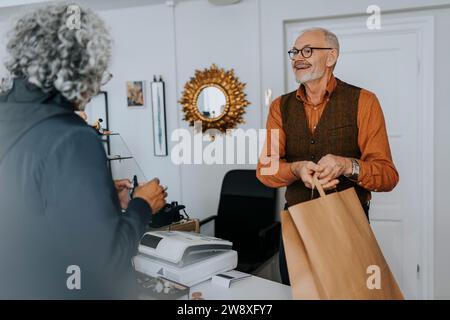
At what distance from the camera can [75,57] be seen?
62cm

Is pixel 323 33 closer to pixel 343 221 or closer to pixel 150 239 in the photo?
pixel 343 221

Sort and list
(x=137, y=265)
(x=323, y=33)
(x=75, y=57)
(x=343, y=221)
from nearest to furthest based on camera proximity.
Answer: (x=75, y=57) → (x=343, y=221) → (x=137, y=265) → (x=323, y=33)

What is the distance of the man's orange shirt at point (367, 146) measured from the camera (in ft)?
3.17

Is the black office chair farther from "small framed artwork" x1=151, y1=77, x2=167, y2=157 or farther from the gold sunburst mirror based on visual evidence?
"small framed artwork" x1=151, y1=77, x2=167, y2=157

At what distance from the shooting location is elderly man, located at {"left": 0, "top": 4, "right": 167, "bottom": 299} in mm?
589

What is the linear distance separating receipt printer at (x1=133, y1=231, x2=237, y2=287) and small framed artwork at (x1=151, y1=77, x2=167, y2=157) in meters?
0.81

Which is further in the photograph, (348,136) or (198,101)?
(198,101)

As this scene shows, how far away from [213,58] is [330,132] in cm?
90

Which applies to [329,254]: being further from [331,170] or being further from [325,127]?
[325,127]

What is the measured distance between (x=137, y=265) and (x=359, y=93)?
28.1 inches

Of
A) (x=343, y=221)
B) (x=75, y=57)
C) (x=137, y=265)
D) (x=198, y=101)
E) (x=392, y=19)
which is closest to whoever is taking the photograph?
(x=75, y=57)

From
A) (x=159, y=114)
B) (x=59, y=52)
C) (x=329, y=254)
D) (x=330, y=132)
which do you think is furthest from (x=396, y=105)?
(x=59, y=52)

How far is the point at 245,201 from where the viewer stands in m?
1.83
